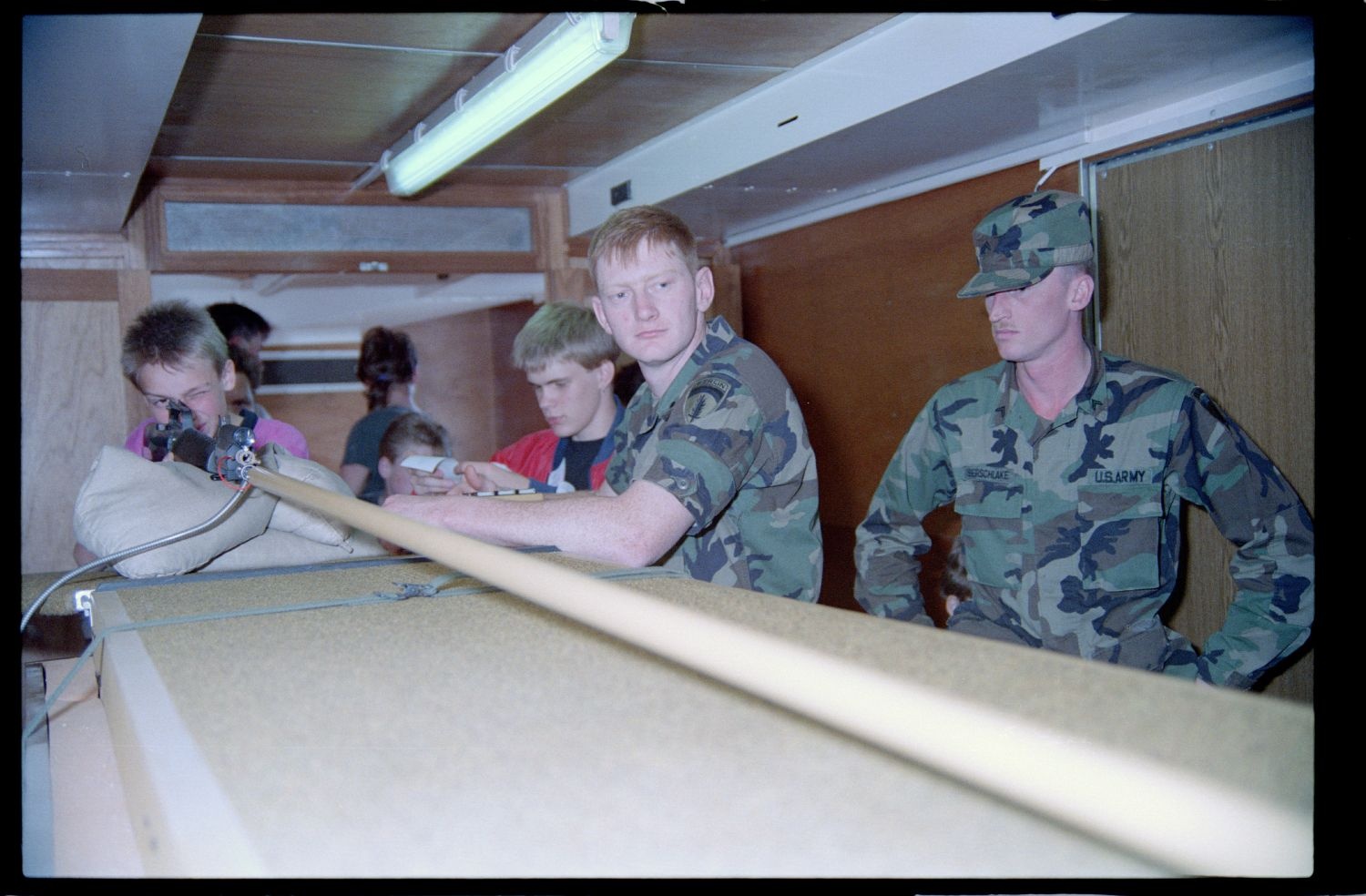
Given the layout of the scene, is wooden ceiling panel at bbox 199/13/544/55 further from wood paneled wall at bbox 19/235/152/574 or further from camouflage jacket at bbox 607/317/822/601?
wood paneled wall at bbox 19/235/152/574

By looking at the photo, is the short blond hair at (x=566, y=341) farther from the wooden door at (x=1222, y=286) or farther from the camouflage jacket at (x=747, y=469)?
the wooden door at (x=1222, y=286)

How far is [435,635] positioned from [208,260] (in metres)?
3.02

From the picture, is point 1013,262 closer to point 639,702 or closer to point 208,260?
point 639,702

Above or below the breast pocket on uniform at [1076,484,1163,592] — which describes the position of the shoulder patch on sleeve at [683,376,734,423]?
above

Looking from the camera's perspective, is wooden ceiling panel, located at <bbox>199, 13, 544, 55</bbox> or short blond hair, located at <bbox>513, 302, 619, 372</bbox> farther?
short blond hair, located at <bbox>513, 302, 619, 372</bbox>

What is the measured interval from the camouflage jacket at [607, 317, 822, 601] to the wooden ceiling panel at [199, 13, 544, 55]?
3.17 ft

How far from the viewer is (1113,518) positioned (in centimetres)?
172

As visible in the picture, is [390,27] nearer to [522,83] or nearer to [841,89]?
[522,83]

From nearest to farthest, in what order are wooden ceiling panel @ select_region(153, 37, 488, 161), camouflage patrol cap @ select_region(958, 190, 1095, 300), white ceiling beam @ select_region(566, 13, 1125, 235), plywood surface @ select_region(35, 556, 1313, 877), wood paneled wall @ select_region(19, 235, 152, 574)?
plywood surface @ select_region(35, 556, 1313, 877) → camouflage patrol cap @ select_region(958, 190, 1095, 300) → white ceiling beam @ select_region(566, 13, 1125, 235) → wooden ceiling panel @ select_region(153, 37, 488, 161) → wood paneled wall @ select_region(19, 235, 152, 574)

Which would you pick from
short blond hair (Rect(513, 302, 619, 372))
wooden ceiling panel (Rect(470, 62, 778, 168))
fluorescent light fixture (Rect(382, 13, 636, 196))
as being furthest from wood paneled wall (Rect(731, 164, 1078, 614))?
fluorescent light fixture (Rect(382, 13, 636, 196))

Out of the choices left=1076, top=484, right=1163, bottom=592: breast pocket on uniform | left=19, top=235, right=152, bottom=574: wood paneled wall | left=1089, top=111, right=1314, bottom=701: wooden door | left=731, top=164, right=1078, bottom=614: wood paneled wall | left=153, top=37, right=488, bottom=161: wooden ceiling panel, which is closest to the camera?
left=1076, top=484, right=1163, bottom=592: breast pocket on uniform

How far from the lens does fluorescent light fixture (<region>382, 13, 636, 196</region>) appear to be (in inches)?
77.9

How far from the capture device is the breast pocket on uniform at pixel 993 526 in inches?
71.0

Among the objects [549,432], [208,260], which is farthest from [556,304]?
[208,260]
